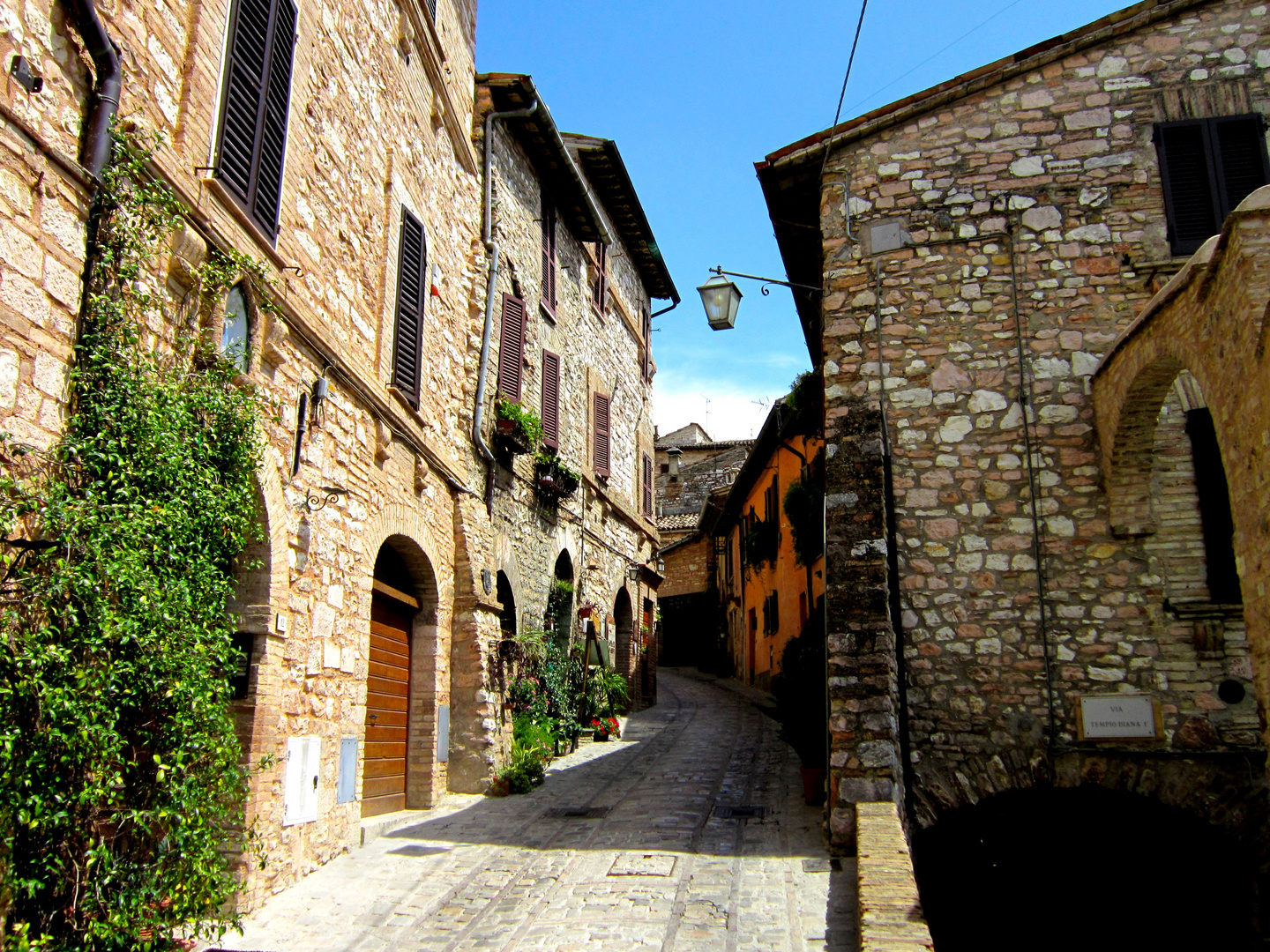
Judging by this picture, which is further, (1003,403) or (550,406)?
(550,406)

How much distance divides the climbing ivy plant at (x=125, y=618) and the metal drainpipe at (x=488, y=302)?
5627mm

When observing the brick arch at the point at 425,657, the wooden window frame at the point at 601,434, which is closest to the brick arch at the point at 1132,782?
the brick arch at the point at 425,657

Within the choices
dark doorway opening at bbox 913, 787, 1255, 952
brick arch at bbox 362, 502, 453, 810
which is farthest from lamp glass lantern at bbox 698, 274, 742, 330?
dark doorway opening at bbox 913, 787, 1255, 952

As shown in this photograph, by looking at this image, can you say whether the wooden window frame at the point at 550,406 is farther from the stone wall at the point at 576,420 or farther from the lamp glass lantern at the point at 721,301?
the lamp glass lantern at the point at 721,301

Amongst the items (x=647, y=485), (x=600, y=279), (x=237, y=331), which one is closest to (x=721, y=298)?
(x=237, y=331)

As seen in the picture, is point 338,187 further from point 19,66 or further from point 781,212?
point 781,212

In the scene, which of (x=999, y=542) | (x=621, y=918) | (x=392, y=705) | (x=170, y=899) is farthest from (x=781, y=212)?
(x=170, y=899)

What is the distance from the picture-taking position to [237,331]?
5602 mm

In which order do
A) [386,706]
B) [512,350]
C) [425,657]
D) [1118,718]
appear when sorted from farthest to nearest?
[512,350] < [425,657] < [386,706] < [1118,718]

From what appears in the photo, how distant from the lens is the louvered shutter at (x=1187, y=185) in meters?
8.10

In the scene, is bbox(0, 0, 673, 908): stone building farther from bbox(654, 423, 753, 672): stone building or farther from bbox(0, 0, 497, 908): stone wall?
bbox(654, 423, 753, 672): stone building

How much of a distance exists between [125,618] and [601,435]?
12.3m

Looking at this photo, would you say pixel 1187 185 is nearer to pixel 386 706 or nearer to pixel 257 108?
pixel 257 108

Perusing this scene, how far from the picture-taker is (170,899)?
4.40 metres
